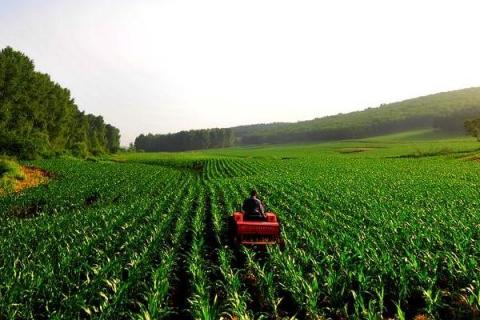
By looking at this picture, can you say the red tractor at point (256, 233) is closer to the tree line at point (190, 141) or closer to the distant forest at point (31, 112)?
the distant forest at point (31, 112)

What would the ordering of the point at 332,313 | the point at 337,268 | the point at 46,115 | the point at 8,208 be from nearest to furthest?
the point at 332,313 → the point at 337,268 → the point at 8,208 → the point at 46,115

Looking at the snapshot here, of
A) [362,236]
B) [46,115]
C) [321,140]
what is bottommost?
[321,140]

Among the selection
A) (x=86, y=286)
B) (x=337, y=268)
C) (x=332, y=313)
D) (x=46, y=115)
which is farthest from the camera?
(x=46, y=115)

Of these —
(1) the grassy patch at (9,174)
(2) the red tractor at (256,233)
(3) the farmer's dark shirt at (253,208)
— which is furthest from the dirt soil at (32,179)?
(2) the red tractor at (256,233)

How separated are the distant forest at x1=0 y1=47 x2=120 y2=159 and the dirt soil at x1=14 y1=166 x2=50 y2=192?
11.2m

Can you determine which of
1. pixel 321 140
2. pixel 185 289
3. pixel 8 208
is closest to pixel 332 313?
pixel 185 289

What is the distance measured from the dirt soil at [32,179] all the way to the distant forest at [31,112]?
36.8 ft

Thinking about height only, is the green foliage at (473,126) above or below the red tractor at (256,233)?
below

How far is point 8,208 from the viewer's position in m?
Answer: 24.5

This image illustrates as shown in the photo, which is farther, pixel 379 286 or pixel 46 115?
pixel 46 115

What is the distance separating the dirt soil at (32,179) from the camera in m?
35.4

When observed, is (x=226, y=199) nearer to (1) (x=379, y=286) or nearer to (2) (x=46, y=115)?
(1) (x=379, y=286)

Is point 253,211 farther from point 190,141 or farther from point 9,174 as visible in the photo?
point 190,141

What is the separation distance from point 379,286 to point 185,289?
4532 millimetres
